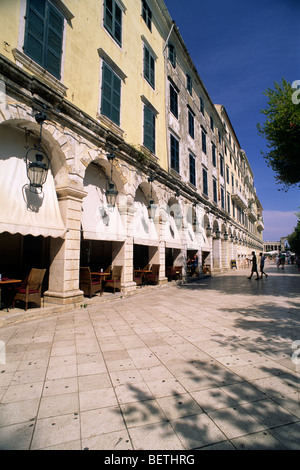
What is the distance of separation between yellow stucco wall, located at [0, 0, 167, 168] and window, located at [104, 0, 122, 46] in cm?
23

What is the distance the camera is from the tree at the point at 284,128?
32.9 feet

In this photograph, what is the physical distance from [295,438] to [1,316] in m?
5.66

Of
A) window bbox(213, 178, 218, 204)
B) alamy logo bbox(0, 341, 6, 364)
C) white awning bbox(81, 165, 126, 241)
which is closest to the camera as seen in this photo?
alamy logo bbox(0, 341, 6, 364)

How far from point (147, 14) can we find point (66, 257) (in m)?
13.6

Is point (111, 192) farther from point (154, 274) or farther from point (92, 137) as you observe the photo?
point (154, 274)

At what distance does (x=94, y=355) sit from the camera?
364 centimetres

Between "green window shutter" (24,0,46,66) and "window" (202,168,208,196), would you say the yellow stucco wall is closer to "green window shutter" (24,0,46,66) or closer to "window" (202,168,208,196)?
"green window shutter" (24,0,46,66)

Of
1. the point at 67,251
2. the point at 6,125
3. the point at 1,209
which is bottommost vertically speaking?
the point at 67,251

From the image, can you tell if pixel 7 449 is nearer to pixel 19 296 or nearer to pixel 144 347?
pixel 144 347

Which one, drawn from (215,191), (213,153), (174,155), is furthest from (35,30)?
(213,153)

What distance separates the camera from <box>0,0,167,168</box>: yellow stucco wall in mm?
5848

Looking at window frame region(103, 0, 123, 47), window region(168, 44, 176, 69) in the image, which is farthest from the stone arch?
window region(168, 44, 176, 69)

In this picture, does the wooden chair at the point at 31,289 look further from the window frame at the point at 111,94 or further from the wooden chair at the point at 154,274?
the window frame at the point at 111,94
